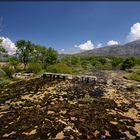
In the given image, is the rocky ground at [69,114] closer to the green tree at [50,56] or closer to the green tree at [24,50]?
the green tree at [24,50]

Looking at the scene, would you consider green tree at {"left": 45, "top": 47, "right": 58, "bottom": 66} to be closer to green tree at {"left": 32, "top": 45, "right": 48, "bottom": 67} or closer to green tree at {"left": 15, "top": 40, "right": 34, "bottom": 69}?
green tree at {"left": 32, "top": 45, "right": 48, "bottom": 67}

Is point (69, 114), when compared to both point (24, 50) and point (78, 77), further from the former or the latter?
point (24, 50)

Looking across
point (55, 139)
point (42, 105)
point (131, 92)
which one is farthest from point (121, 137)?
point (131, 92)

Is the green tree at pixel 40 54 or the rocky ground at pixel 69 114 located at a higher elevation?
the green tree at pixel 40 54

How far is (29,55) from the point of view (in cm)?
3862

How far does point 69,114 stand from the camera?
10625 millimetres

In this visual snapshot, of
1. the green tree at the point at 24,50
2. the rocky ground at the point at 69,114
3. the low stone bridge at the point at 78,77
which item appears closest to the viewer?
the rocky ground at the point at 69,114

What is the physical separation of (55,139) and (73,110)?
3557mm

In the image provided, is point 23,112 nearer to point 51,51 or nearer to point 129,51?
point 51,51

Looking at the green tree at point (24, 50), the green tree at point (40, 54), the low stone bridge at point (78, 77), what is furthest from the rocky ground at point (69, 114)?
the green tree at point (40, 54)

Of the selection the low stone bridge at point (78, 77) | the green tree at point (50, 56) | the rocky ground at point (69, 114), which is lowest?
the rocky ground at point (69, 114)

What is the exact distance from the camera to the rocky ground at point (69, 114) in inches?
333

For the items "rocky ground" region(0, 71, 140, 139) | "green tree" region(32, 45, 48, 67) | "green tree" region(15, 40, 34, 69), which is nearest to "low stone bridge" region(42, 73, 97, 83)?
"rocky ground" region(0, 71, 140, 139)

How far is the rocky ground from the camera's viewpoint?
333 inches
